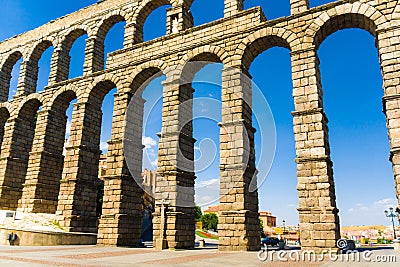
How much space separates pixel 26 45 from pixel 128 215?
18.3 metres

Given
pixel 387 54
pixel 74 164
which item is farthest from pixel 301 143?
pixel 74 164

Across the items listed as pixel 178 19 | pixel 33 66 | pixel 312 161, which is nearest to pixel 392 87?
pixel 312 161

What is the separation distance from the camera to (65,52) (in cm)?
2480

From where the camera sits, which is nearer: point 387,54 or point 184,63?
point 387,54

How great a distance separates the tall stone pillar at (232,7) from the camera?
17641mm

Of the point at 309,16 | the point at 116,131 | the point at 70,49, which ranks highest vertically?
the point at 70,49

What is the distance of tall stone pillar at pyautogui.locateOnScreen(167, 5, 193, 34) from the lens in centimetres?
1928

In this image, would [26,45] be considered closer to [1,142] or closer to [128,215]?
[1,142]

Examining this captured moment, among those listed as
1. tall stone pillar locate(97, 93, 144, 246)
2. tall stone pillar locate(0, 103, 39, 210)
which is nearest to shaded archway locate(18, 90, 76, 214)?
tall stone pillar locate(0, 103, 39, 210)

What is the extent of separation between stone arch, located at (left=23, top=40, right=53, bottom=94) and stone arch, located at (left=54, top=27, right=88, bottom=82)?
2.04m

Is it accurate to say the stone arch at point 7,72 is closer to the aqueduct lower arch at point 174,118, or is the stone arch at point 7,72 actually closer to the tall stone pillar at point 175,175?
the aqueduct lower arch at point 174,118

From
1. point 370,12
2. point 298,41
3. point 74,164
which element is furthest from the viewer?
point 74,164

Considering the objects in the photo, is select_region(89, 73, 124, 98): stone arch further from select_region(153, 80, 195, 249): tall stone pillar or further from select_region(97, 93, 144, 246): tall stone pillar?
select_region(153, 80, 195, 249): tall stone pillar

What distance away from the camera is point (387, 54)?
1307cm
